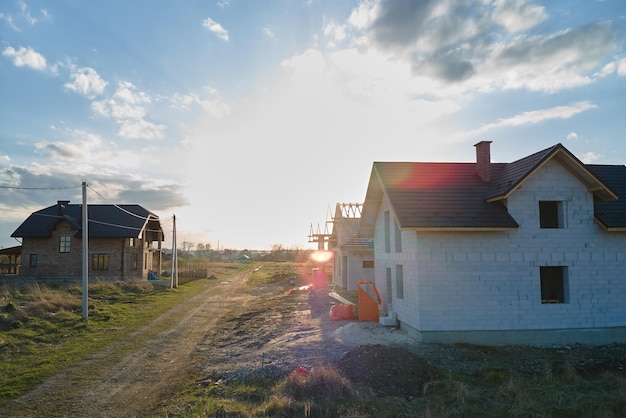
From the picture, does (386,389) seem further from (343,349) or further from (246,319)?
(246,319)

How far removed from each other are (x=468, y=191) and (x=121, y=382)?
1238 cm

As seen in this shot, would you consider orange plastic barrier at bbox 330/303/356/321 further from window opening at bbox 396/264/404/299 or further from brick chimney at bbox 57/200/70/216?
brick chimney at bbox 57/200/70/216

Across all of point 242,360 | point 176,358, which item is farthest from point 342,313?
point 176,358

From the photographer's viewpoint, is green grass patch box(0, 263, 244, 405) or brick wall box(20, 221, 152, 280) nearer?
green grass patch box(0, 263, 244, 405)

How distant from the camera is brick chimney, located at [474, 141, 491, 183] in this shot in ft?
50.6

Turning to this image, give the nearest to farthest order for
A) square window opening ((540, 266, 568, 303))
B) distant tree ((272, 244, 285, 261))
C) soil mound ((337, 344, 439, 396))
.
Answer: soil mound ((337, 344, 439, 396)) < square window opening ((540, 266, 568, 303)) < distant tree ((272, 244, 285, 261))

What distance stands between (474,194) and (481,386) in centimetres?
733

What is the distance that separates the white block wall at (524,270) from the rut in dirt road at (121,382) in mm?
7611

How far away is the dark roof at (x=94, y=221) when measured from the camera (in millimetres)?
33906

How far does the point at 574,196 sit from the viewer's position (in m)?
13.8

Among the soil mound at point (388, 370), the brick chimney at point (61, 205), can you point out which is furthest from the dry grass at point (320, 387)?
the brick chimney at point (61, 205)

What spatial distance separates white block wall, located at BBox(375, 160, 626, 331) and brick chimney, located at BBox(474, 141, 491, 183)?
1938 millimetres

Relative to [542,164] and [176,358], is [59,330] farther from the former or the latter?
[542,164]

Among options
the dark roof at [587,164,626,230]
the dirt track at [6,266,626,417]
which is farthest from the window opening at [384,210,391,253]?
the dark roof at [587,164,626,230]
